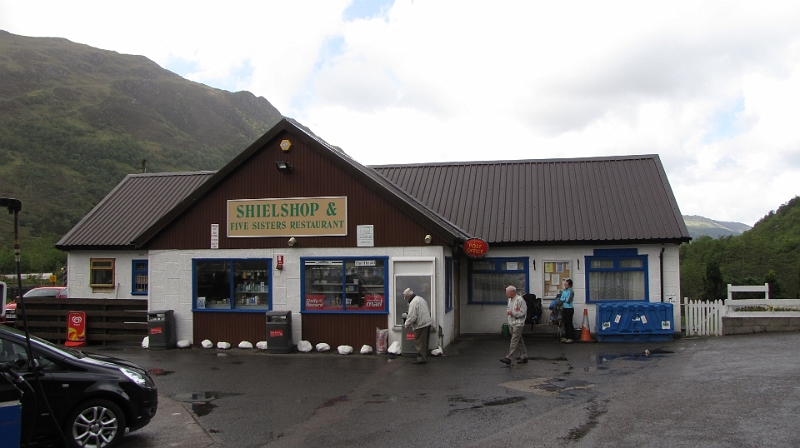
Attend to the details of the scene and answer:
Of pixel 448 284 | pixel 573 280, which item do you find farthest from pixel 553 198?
pixel 448 284

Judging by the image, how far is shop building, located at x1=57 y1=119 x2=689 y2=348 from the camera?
16.4m

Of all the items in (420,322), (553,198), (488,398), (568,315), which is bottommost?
(488,398)

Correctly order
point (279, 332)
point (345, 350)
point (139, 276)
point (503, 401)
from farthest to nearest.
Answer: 1. point (139, 276)
2. point (279, 332)
3. point (345, 350)
4. point (503, 401)

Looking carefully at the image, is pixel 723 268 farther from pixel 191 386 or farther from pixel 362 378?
pixel 191 386

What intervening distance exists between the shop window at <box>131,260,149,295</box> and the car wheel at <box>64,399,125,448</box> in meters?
16.3

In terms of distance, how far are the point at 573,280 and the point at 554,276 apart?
21.1 inches

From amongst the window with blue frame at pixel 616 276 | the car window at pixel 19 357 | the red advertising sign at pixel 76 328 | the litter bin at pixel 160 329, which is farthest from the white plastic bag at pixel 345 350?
the car window at pixel 19 357

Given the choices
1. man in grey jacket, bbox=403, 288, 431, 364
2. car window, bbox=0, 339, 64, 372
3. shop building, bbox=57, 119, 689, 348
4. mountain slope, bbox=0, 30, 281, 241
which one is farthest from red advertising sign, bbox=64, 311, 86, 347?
mountain slope, bbox=0, 30, 281, 241

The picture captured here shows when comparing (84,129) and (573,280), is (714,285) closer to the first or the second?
(573,280)

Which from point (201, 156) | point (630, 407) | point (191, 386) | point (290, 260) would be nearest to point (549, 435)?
point (630, 407)

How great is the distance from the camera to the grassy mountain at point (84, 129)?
252ft

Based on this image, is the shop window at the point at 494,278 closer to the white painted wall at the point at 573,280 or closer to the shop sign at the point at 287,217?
the white painted wall at the point at 573,280

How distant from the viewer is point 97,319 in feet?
61.0

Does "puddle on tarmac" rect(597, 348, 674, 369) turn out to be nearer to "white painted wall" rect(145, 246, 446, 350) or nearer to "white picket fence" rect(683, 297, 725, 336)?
"white picket fence" rect(683, 297, 725, 336)
